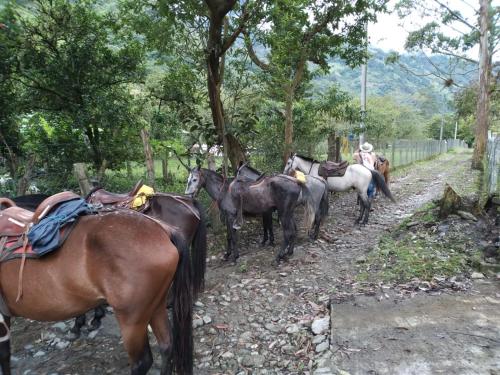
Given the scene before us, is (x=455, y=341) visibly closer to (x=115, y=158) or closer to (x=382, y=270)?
(x=382, y=270)

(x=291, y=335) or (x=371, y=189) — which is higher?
(x=371, y=189)

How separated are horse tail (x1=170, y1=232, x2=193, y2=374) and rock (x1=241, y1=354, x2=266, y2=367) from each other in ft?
2.14

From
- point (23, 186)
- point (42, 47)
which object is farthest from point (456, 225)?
point (42, 47)

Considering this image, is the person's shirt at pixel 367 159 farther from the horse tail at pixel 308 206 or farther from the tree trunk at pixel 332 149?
the horse tail at pixel 308 206

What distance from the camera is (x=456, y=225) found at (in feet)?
18.5

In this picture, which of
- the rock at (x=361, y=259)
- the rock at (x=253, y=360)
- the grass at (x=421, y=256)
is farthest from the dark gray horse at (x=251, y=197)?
the rock at (x=253, y=360)

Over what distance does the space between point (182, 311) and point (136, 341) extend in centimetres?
40

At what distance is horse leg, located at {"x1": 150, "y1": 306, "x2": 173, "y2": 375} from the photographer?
2807 mm

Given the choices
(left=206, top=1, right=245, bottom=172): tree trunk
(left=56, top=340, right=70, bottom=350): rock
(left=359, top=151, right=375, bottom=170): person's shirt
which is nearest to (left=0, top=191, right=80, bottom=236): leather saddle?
(left=56, top=340, right=70, bottom=350): rock

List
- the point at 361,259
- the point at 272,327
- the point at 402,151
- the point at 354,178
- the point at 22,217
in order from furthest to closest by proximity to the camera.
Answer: the point at 402,151 < the point at 354,178 < the point at 361,259 < the point at 272,327 < the point at 22,217

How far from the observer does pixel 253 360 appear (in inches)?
133

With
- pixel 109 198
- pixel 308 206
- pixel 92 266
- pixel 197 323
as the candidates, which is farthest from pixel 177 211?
pixel 308 206

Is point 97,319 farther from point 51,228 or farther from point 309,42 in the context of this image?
point 309,42

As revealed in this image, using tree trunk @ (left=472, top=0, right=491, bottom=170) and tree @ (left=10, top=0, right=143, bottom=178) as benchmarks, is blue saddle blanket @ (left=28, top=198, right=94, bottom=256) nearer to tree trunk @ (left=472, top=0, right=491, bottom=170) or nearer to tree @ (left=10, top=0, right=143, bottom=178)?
tree @ (left=10, top=0, right=143, bottom=178)
